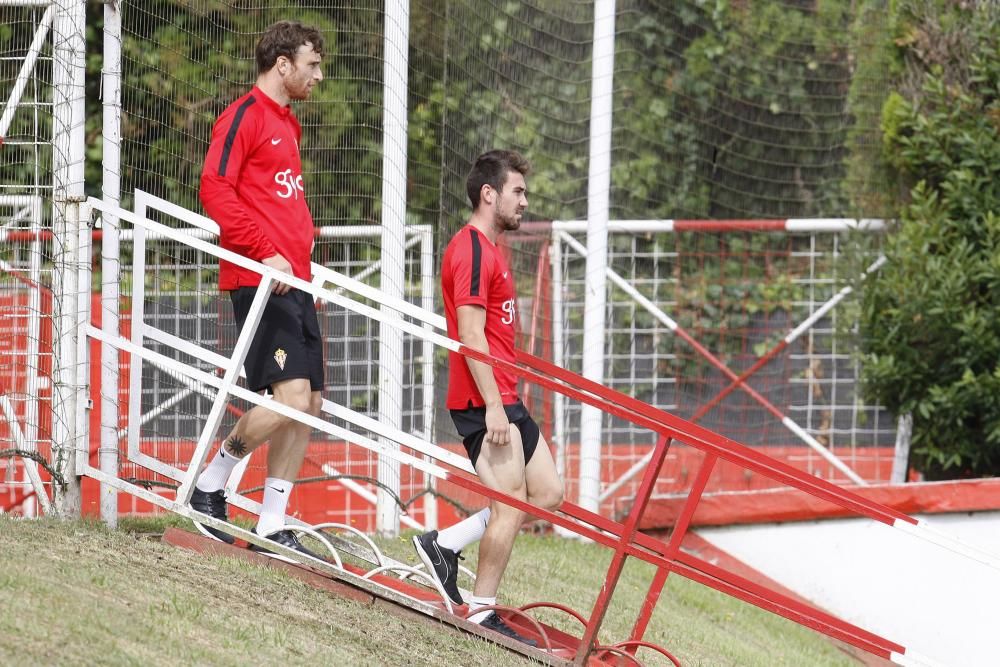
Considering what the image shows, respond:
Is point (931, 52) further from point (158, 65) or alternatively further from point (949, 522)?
point (158, 65)

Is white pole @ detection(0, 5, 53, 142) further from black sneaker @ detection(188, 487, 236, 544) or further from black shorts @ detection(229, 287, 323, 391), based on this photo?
black sneaker @ detection(188, 487, 236, 544)

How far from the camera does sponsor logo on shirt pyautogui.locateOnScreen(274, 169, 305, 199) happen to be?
5605 millimetres

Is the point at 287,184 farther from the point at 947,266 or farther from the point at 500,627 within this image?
the point at 947,266

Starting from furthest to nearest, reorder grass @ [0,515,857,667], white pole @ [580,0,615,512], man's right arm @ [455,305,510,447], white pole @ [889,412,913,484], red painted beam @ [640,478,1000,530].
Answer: white pole @ [889,412,913,484]
white pole @ [580,0,615,512]
red painted beam @ [640,478,1000,530]
man's right arm @ [455,305,510,447]
grass @ [0,515,857,667]

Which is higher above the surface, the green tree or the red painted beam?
the green tree

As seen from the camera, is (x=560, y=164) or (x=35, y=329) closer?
(x=35, y=329)

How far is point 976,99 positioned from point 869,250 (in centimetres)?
116

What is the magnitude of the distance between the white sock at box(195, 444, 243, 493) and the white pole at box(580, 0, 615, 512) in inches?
142

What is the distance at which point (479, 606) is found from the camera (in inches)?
206

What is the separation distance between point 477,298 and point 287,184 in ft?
3.34

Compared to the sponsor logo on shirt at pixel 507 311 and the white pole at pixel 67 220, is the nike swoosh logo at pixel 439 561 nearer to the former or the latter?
the sponsor logo on shirt at pixel 507 311

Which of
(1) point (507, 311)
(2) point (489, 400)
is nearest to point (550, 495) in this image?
(2) point (489, 400)

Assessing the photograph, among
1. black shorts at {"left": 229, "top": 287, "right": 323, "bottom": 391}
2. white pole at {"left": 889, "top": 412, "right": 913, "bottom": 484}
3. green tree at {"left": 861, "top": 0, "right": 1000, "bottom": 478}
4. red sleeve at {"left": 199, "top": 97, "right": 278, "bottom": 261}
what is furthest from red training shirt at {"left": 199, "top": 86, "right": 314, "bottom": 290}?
white pole at {"left": 889, "top": 412, "right": 913, "bottom": 484}

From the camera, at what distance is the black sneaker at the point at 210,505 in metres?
5.61
